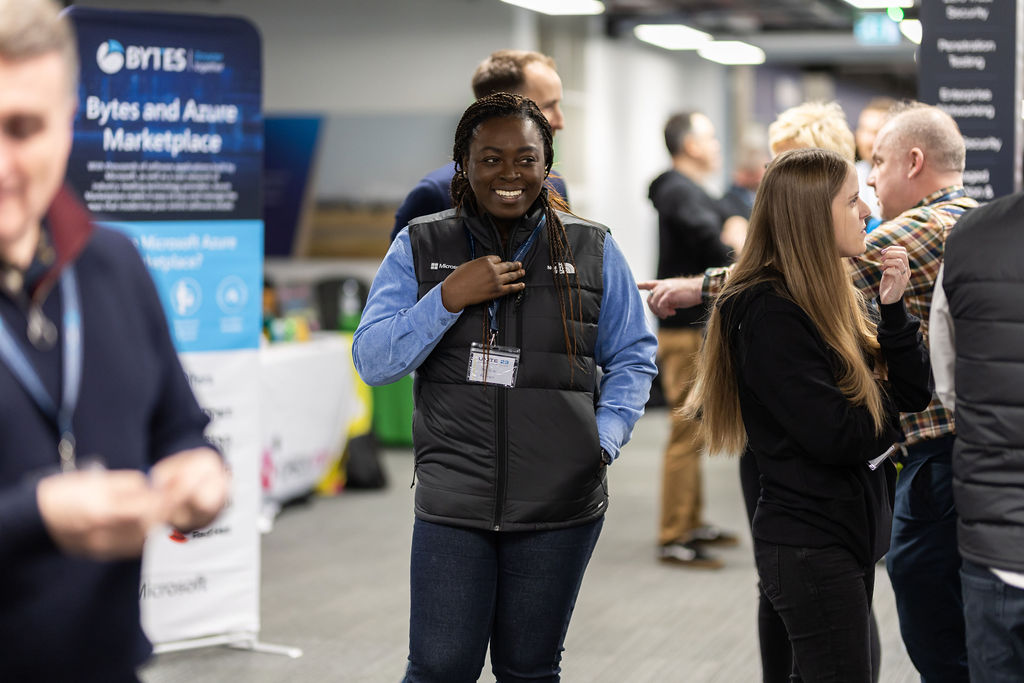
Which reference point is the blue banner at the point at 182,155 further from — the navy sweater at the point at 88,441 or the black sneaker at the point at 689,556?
the navy sweater at the point at 88,441

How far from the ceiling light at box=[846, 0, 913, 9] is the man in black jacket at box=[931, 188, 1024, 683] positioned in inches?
321

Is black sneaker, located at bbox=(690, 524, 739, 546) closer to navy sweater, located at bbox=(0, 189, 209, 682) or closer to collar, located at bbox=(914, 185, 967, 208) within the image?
collar, located at bbox=(914, 185, 967, 208)

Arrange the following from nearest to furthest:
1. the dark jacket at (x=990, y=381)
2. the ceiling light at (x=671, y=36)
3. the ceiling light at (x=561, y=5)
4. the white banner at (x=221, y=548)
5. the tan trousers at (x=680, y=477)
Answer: the dark jacket at (x=990, y=381) < the white banner at (x=221, y=548) < the tan trousers at (x=680, y=477) < the ceiling light at (x=561, y=5) < the ceiling light at (x=671, y=36)

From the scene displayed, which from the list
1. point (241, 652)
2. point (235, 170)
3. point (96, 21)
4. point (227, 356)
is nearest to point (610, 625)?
point (241, 652)

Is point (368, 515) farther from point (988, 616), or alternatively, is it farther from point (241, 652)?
point (988, 616)

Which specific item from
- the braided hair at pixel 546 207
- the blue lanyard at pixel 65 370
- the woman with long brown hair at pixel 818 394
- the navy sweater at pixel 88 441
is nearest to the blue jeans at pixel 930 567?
the woman with long brown hair at pixel 818 394

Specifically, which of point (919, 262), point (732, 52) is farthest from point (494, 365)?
point (732, 52)

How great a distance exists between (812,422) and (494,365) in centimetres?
58

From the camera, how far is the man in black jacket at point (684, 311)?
16.5 ft

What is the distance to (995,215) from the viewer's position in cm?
192

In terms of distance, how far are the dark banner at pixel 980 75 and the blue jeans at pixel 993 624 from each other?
86.2 inches

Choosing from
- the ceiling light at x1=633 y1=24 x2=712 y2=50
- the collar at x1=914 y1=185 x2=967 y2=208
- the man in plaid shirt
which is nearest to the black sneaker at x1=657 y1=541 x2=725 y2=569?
the man in plaid shirt

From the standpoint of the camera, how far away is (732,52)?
12.2m

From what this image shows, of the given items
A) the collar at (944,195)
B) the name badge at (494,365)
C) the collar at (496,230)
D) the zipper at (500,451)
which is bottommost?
the zipper at (500,451)
